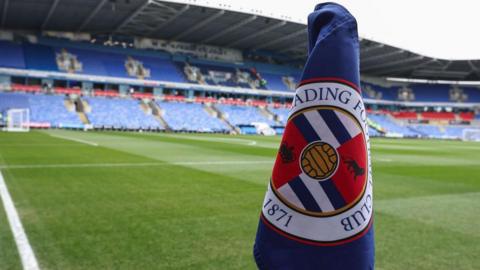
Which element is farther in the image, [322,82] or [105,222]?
[105,222]

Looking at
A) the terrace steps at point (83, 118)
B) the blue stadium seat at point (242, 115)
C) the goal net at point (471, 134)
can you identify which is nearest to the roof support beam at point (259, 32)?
the blue stadium seat at point (242, 115)

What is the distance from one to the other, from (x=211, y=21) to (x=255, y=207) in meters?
40.9

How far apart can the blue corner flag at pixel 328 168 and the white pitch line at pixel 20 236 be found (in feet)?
9.27

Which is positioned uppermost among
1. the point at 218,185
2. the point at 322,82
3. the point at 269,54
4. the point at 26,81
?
the point at 269,54

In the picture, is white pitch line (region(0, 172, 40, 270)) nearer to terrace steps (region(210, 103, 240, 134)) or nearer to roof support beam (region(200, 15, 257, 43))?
roof support beam (region(200, 15, 257, 43))

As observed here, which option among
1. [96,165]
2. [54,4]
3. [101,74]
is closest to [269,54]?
[101,74]

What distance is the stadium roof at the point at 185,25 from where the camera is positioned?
39344mm

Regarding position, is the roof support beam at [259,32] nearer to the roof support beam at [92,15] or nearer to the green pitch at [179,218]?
the roof support beam at [92,15]

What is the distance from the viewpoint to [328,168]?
1.68 m

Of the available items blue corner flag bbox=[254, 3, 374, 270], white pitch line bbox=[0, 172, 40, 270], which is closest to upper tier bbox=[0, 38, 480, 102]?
white pitch line bbox=[0, 172, 40, 270]

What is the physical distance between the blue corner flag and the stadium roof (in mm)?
38805

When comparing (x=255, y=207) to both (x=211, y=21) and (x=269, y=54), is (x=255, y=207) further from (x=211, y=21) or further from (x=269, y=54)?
(x=269, y=54)

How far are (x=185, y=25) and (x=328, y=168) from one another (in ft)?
157

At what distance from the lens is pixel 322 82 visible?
1.70m
